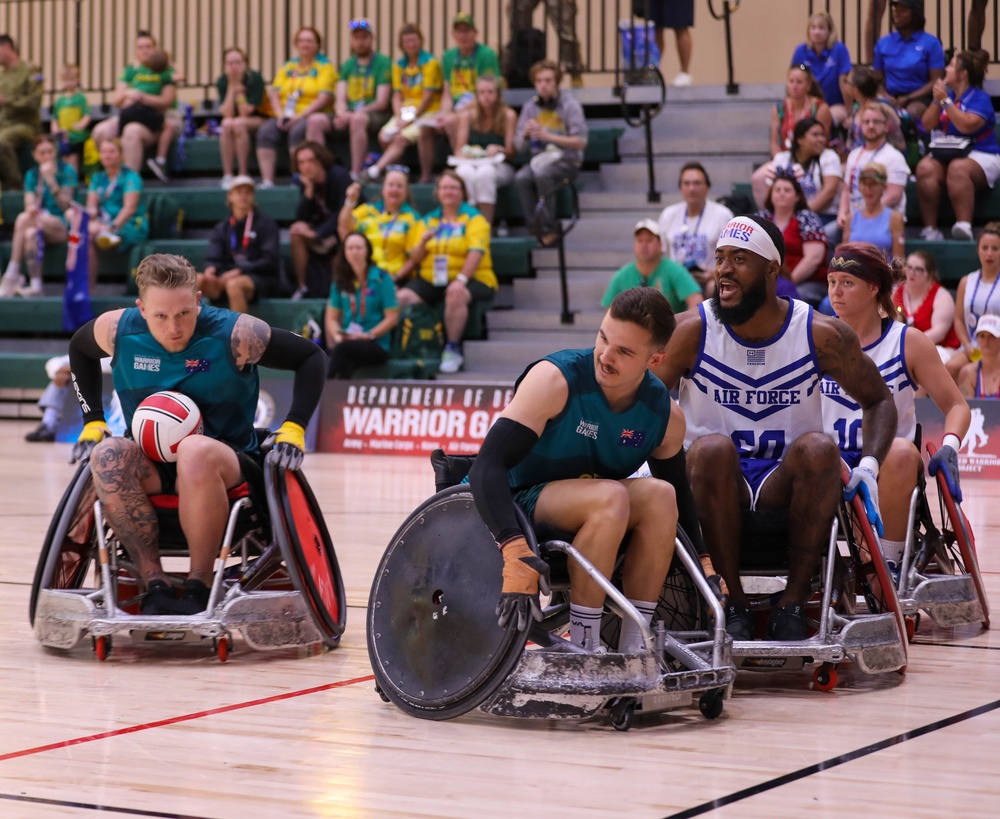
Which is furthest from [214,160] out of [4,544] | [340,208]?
[4,544]

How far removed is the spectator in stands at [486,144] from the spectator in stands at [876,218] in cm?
375

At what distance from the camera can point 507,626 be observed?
13.1 feet

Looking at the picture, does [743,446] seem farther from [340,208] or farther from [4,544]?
[340,208]

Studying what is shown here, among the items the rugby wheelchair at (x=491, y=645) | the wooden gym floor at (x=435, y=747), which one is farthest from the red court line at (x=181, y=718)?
the rugby wheelchair at (x=491, y=645)

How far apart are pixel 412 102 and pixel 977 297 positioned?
6368mm

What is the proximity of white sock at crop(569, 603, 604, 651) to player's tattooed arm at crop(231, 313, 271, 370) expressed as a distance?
1.77 metres

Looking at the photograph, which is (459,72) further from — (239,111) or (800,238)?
(800,238)

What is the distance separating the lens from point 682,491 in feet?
14.8

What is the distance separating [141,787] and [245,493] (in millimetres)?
2035

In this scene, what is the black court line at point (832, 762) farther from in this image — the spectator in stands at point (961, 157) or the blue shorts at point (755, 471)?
the spectator in stands at point (961, 157)

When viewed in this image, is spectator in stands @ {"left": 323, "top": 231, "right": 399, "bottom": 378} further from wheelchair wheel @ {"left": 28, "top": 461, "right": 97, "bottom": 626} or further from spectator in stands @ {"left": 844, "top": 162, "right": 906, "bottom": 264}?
wheelchair wheel @ {"left": 28, "top": 461, "right": 97, "bottom": 626}

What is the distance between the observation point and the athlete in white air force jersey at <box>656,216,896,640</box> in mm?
4746

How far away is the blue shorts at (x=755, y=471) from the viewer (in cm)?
496

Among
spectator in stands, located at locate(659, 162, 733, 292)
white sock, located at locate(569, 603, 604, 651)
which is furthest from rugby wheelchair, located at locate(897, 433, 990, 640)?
spectator in stands, located at locate(659, 162, 733, 292)
